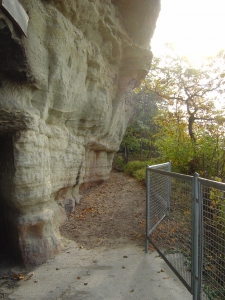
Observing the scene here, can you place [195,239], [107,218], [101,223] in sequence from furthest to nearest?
[107,218]
[101,223]
[195,239]

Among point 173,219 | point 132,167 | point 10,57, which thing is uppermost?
point 10,57

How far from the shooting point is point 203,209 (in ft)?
10.4

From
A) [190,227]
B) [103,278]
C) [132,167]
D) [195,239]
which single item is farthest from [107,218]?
[132,167]

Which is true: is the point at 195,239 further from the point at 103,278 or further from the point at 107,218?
the point at 107,218

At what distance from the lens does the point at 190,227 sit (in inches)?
141

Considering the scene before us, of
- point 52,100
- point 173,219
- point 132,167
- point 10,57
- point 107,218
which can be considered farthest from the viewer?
point 132,167

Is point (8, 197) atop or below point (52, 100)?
below

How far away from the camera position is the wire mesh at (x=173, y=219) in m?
3.72

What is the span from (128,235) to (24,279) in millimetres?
2579

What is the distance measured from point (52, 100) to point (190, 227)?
3819 millimetres

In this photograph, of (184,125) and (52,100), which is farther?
(184,125)

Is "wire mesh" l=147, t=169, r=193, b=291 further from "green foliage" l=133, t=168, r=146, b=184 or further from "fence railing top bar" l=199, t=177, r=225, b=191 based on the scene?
"green foliage" l=133, t=168, r=146, b=184

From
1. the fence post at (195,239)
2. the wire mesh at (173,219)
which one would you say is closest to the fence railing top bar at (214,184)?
the fence post at (195,239)

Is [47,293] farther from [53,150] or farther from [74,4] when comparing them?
[74,4]
